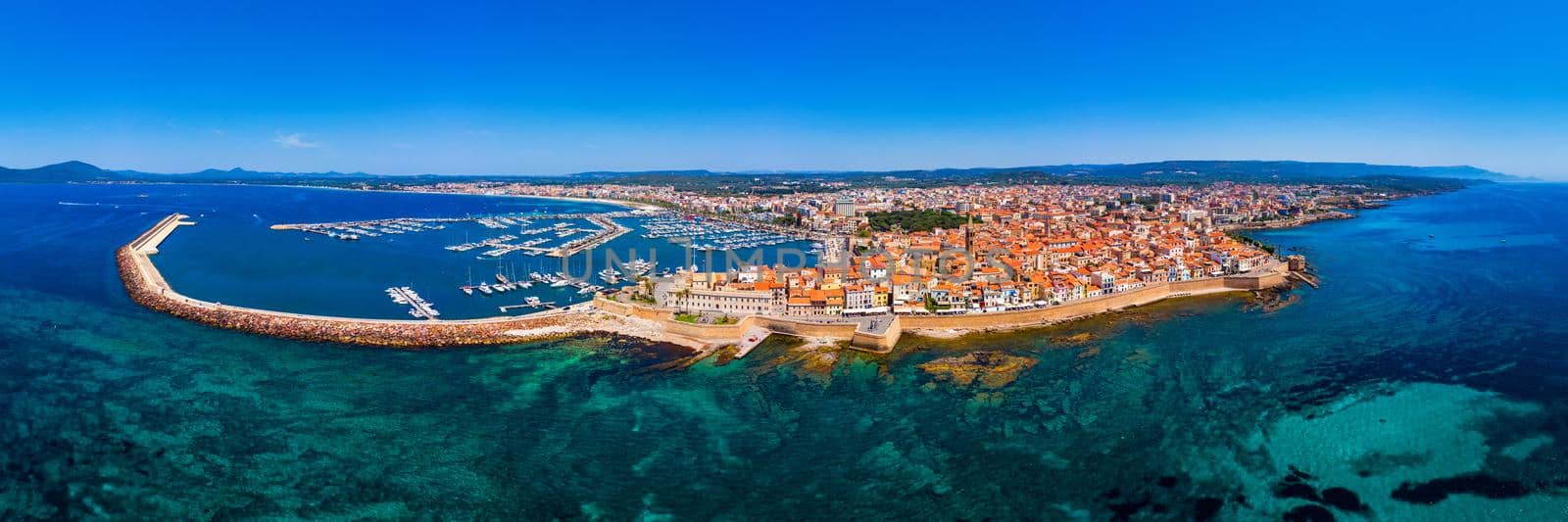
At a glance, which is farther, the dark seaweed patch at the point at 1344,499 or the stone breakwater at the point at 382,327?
the stone breakwater at the point at 382,327

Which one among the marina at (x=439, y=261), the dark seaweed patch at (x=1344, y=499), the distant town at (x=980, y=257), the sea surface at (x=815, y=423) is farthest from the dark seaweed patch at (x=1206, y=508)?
the marina at (x=439, y=261)

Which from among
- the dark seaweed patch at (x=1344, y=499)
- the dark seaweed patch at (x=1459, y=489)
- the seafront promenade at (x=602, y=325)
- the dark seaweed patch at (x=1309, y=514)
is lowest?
the dark seaweed patch at (x=1309, y=514)

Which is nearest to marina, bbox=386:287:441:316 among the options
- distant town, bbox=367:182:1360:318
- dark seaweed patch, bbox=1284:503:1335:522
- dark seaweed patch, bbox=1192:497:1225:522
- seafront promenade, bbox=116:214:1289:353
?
seafront promenade, bbox=116:214:1289:353

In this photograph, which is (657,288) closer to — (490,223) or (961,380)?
(961,380)

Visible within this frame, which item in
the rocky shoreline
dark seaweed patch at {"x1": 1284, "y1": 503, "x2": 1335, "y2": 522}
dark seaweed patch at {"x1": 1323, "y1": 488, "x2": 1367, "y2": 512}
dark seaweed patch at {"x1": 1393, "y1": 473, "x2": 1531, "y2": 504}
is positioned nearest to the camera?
dark seaweed patch at {"x1": 1284, "y1": 503, "x2": 1335, "y2": 522}

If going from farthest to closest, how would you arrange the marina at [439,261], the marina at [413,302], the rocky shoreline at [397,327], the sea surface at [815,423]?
the marina at [439,261], the marina at [413,302], the rocky shoreline at [397,327], the sea surface at [815,423]

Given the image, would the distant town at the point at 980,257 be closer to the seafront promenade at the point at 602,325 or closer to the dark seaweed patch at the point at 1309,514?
the seafront promenade at the point at 602,325

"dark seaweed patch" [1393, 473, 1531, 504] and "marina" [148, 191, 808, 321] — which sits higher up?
"marina" [148, 191, 808, 321]

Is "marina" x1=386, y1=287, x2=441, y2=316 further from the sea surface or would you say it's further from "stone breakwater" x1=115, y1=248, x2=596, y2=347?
"stone breakwater" x1=115, y1=248, x2=596, y2=347
